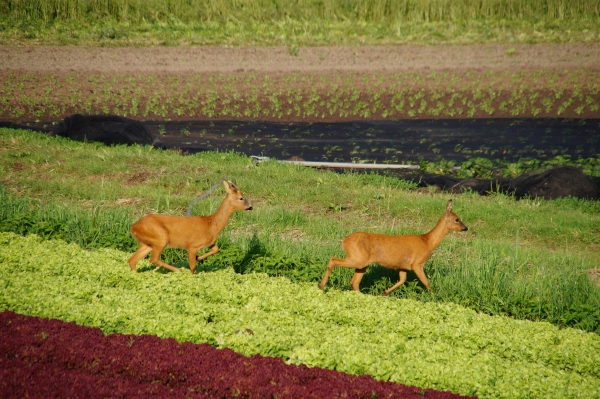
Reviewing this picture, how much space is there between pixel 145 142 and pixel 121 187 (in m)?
5.47

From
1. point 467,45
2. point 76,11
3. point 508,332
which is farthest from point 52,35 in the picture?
point 508,332

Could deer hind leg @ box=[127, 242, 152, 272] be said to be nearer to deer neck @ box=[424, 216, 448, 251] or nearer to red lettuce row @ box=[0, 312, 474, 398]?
red lettuce row @ box=[0, 312, 474, 398]

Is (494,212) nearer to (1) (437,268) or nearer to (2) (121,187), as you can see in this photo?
(1) (437,268)

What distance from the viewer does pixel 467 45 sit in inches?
1240

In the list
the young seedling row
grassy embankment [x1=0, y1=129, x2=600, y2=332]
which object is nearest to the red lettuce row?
grassy embankment [x1=0, y1=129, x2=600, y2=332]

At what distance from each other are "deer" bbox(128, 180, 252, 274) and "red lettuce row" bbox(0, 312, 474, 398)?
1464mm

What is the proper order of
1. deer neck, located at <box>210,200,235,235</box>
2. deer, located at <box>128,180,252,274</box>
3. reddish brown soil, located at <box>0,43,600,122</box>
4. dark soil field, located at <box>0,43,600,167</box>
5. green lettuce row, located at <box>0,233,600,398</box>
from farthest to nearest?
reddish brown soil, located at <box>0,43,600,122</box> → dark soil field, located at <box>0,43,600,167</box> → deer neck, located at <box>210,200,235,235</box> → deer, located at <box>128,180,252,274</box> → green lettuce row, located at <box>0,233,600,398</box>

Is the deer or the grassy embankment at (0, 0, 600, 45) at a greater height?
the grassy embankment at (0, 0, 600, 45)

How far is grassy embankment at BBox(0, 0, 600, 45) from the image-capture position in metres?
Result: 30.4

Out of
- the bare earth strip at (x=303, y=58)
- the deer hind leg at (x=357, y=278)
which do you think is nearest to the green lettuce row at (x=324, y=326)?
the deer hind leg at (x=357, y=278)

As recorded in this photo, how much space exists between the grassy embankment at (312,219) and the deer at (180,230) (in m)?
0.82

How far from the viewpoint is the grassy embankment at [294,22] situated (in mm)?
30359

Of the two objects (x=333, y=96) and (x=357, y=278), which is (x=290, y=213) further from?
(x=333, y=96)

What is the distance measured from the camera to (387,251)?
784 centimetres
